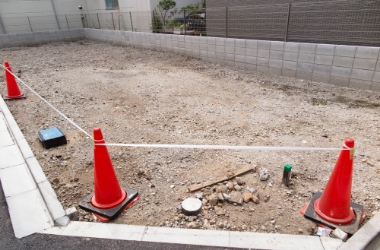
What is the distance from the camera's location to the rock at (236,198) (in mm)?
2494

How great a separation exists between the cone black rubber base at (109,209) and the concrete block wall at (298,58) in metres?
5.18

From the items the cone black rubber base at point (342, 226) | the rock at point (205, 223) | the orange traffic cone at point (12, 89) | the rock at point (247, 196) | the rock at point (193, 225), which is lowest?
the rock at point (205, 223)

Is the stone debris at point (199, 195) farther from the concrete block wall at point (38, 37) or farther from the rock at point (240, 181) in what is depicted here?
the concrete block wall at point (38, 37)

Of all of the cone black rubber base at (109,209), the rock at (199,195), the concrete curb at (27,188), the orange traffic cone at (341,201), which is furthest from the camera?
the rock at (199,195)

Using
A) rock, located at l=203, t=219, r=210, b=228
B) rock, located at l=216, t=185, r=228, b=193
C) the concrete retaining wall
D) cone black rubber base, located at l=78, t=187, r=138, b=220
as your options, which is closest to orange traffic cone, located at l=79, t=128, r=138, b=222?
cone black rubber base, located at l=78, t=187, r=138, b=220

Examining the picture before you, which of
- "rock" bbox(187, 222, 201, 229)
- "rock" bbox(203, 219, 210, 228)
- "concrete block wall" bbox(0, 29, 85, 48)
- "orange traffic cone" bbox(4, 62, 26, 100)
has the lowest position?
"rock" bbox(203, 219, 210, 228)

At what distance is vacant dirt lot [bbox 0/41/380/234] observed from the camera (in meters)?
2.47

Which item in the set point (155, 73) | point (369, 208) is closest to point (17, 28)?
point (155, 73)

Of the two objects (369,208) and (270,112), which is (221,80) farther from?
(369,208)

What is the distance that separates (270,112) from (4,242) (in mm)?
4048

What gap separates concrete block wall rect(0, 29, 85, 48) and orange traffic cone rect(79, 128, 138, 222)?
15.8 m

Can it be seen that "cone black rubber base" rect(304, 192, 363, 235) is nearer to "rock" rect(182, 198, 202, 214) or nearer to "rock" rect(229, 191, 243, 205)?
"rock" rect(229, 191, 243, 205)

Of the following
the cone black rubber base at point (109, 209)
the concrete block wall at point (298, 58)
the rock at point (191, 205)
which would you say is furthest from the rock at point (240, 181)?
the concrete block wall at point (298, 58)

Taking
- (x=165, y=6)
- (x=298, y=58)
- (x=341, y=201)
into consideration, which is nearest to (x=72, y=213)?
(x=341, y=201)
